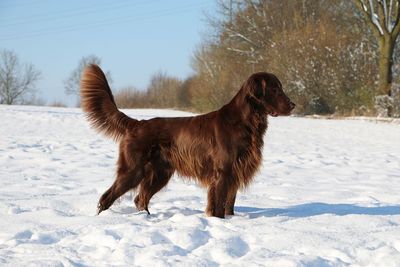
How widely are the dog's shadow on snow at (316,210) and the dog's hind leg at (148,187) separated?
74 cm

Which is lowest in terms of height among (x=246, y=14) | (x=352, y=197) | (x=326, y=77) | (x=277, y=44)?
(x=352, y=197)

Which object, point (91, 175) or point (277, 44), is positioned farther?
point (277, 44)

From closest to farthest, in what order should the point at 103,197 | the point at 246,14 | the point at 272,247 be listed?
the point at 272,247 < the point at 103,197 < the point at 246,14

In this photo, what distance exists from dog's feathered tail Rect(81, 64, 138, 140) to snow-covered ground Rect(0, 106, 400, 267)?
2.19 ft

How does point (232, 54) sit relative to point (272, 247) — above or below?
above

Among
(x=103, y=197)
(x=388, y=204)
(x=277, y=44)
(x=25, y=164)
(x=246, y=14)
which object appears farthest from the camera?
(x=246, y=14)

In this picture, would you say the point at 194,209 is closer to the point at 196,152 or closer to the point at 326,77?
the point at 196,152

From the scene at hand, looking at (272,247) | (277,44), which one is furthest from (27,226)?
(277,44)

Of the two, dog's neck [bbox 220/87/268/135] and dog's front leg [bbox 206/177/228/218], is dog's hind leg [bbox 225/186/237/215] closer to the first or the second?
dog's front leg [bbox 206/177/228/218]

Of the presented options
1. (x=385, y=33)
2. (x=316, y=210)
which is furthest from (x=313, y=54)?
(x=316, y=210)

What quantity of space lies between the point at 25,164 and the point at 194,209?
12.5 ft

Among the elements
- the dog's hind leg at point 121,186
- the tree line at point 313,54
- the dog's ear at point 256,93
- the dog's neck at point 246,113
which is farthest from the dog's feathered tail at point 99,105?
the tree line at point 313,54

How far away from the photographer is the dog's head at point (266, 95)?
14.9 feet

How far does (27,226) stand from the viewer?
386 centimetres
